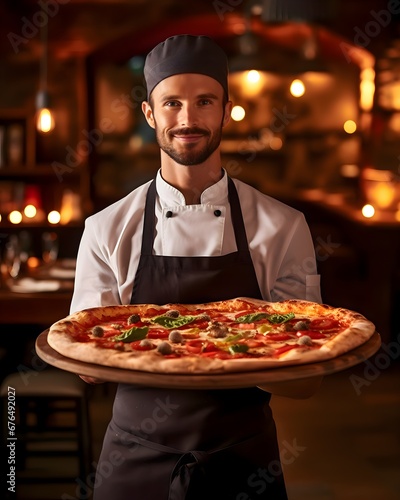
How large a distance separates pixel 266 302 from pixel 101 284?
566mm

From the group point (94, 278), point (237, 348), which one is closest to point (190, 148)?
point (94, 278)

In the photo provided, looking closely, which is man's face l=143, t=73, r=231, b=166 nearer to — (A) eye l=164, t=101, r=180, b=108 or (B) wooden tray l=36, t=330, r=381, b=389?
(A) eye l=164, t=101, r=180, b=108

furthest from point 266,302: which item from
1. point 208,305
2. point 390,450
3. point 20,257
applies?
point 20,257

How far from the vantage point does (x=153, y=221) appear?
103 inches

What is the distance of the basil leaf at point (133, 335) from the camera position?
2258 millimetres

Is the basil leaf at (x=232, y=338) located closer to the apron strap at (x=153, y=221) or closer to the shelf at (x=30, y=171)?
the apron strap at (x=153, y=221)

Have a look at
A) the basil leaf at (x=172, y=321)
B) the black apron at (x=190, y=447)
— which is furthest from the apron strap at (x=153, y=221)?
the black apron at (x=190, y=447)

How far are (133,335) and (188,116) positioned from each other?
2.33ft

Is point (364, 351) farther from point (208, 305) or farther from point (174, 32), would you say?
point (174, 32)

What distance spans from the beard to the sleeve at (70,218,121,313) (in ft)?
1.26

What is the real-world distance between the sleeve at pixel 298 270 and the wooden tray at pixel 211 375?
0.65 m

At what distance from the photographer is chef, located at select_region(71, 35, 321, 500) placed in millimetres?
2287

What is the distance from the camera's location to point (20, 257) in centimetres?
528

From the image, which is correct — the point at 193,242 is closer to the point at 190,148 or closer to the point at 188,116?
the point at 190,148
